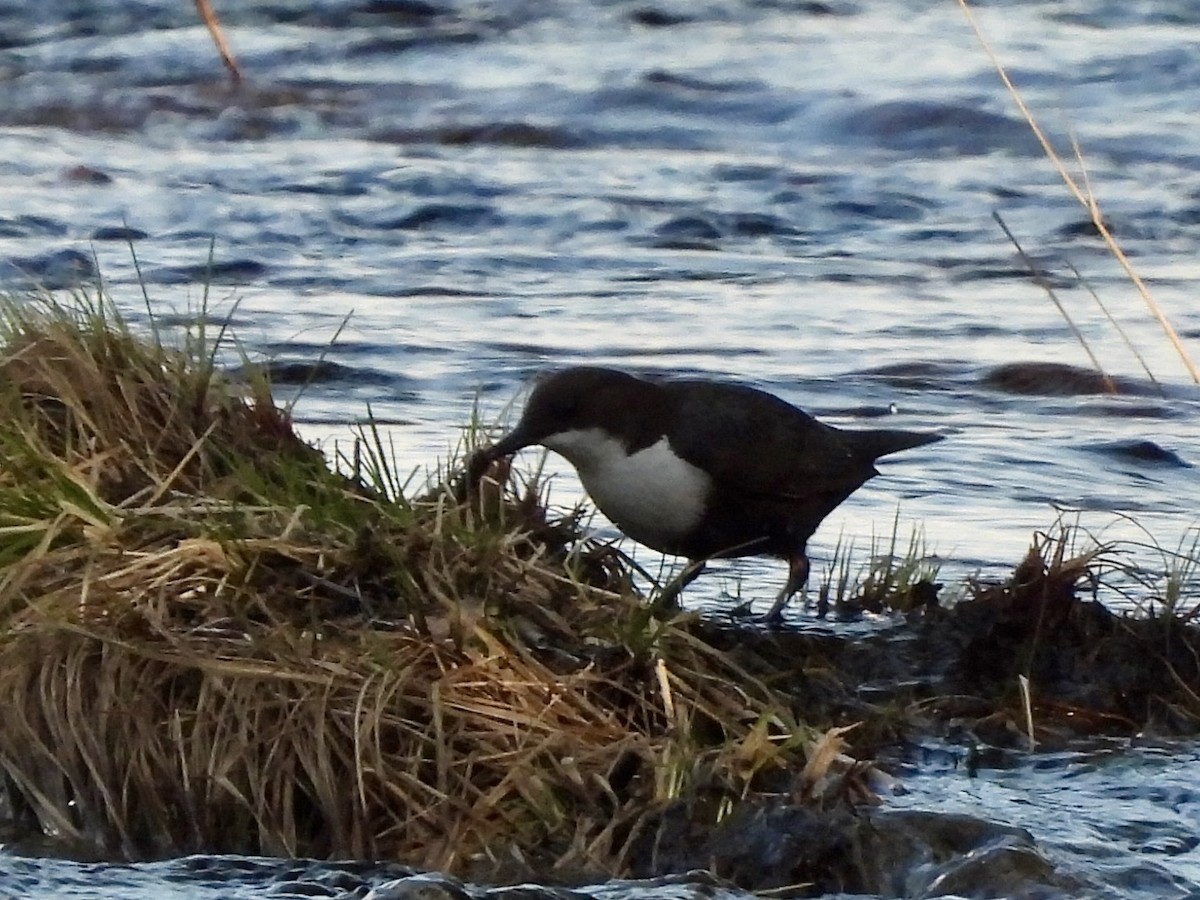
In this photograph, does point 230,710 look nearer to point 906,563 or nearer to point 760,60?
point 906,563

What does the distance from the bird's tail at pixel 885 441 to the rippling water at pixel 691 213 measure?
9.3 inches

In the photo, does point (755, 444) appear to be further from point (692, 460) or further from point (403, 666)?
point (403, 666)

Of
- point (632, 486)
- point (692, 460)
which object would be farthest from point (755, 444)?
point (632, 486)

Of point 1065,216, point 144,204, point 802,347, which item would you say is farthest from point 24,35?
point 802,347

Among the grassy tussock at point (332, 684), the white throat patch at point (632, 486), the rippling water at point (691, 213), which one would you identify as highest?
the rippling water at point (691, 213)

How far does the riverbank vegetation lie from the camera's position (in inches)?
142

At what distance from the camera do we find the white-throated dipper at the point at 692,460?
187 inches

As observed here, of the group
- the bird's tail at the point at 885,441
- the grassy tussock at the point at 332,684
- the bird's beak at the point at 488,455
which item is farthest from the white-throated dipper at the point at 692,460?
the grassy tussock at the point at 332,684

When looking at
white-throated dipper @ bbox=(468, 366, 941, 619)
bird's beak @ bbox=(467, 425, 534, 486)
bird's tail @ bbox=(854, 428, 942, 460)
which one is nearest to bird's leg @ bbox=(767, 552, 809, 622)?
white-throated dipper @ bbox=(468, 366, 941, 619)

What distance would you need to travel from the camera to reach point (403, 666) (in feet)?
12.3

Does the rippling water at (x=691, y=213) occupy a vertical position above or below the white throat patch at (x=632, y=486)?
above

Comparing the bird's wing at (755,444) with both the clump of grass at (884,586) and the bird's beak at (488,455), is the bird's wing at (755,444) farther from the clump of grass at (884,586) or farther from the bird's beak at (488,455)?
the bird's beak at (488,455)

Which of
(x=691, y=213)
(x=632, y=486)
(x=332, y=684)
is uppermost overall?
(x=691, y=213)

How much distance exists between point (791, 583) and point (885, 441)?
77cm
